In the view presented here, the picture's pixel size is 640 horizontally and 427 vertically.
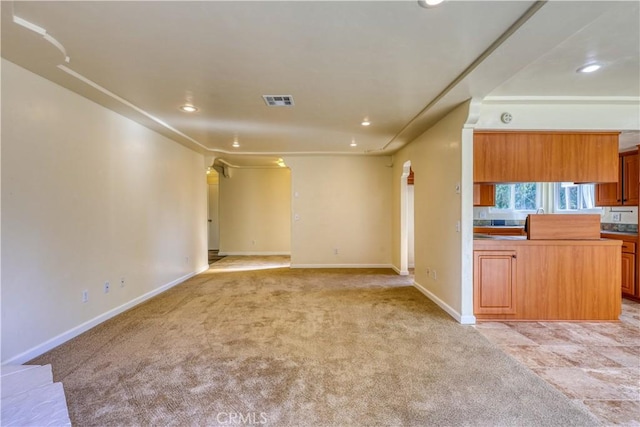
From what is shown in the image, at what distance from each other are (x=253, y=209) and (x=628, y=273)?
7412 mm

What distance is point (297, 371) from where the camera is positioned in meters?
2.21

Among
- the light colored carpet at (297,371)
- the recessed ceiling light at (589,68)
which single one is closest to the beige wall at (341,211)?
the light colored carpet at (297,371)

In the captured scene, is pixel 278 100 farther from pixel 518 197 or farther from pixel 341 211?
pixel 518 197

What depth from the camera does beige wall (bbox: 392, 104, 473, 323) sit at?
10.3 feet

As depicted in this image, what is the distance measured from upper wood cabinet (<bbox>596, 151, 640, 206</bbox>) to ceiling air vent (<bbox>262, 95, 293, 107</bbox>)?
15.1 ft

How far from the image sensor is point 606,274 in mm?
3230

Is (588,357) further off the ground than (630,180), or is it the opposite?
(630,180)

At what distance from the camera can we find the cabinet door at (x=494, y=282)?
322 centimetres

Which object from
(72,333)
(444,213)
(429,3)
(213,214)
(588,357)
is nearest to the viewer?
(429,3)

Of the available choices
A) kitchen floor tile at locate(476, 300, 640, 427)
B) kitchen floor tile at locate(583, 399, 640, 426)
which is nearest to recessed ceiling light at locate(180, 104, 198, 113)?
kitchen floor tile at locate(476, 300, 640, 427)

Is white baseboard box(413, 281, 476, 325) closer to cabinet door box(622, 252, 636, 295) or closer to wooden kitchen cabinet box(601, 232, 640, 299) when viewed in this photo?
wooden kitchen cabinet box(601, 232, 640, 299)

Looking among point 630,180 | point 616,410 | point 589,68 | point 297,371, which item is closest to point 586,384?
point 616,410

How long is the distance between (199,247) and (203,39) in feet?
15.0

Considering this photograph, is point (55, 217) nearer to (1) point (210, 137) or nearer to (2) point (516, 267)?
(1) point (210, 137)
